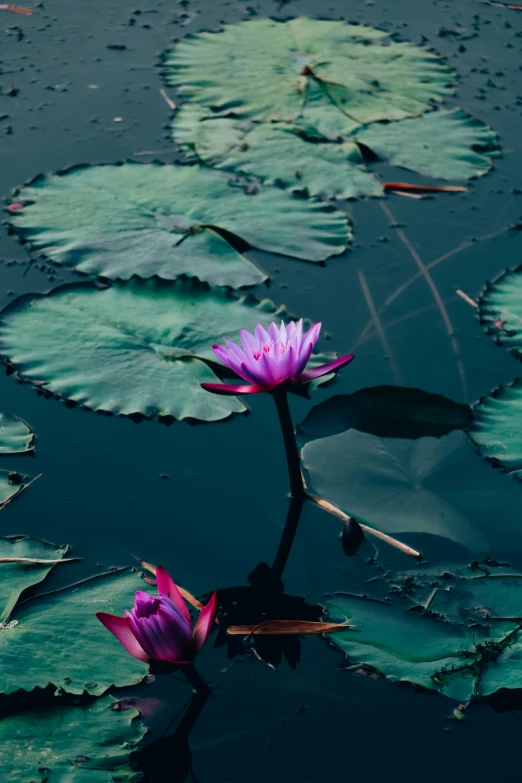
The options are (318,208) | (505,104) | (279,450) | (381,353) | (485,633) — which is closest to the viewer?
(485,633)

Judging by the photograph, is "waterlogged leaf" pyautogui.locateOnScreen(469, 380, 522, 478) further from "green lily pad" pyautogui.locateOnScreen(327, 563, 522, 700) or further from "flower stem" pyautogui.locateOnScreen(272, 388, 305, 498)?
"flower stem" pyautogui.locateOnScreen(272, 388, 305, 498)

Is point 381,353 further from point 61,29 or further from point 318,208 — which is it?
point 61,29

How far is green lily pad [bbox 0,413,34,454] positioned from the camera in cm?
230

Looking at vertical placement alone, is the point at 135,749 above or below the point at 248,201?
below

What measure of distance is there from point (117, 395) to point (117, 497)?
34 cm

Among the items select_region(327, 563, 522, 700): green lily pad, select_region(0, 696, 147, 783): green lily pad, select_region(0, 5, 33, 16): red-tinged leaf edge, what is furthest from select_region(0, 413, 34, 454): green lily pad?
select_region(0, 5, 33, 16): red-tinged leaf edge

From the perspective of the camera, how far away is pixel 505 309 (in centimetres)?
274

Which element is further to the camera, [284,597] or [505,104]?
[505,104]

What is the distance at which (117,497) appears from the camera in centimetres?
222

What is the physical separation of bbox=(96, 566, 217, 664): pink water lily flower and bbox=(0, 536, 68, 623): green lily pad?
1.06 ft

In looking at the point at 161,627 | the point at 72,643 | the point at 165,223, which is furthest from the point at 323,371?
the point at 165,223

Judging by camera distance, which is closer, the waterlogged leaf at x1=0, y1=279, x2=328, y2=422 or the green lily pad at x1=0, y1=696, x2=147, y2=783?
the green lily pad at x1=0, y1=696, x2=147, y2=783

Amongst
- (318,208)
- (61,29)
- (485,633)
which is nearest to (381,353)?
(318,208)

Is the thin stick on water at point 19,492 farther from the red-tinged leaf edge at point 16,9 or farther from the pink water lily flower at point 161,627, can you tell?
the red-tinged leaf edge at point 16,9
